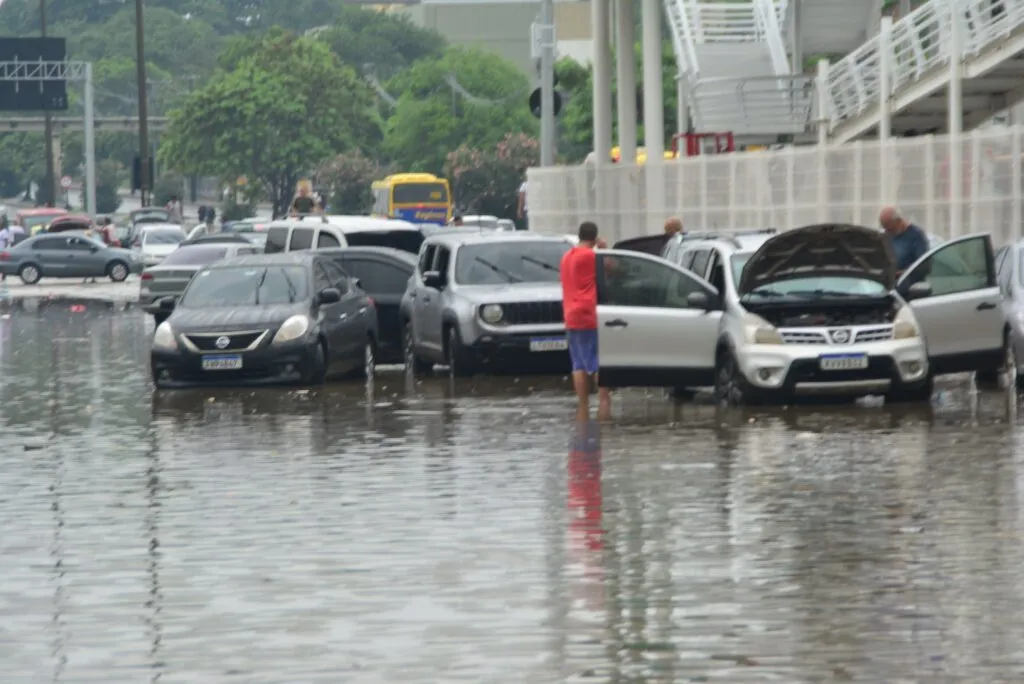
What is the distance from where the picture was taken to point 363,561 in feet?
41.0

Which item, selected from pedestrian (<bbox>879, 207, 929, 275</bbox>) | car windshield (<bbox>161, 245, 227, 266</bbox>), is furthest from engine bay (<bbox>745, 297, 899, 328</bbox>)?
car windshield (<bbox>161, 245, 227, 266</bbox>)

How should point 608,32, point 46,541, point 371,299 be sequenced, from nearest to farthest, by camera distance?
1. point 46,541
2. point 371,299
3. point 608,32

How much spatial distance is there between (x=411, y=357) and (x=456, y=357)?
230 centimetres

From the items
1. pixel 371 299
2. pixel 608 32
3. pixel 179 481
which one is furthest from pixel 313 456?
pixel 608 32

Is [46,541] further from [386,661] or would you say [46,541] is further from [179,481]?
[386,661]

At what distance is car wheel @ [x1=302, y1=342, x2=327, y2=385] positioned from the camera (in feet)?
83.4

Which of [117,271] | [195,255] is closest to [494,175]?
[117,271]

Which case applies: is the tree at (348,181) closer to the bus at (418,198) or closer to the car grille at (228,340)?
the bus at (418,198)

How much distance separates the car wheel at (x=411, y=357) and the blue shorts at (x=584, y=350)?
5844 mm

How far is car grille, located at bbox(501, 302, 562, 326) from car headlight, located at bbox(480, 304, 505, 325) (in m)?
0.04

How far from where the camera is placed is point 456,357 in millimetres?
26234

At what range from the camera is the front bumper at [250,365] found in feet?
82.5

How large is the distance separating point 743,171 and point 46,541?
2582 centimetres

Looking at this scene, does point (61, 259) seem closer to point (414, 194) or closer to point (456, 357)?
point (414, 194)
